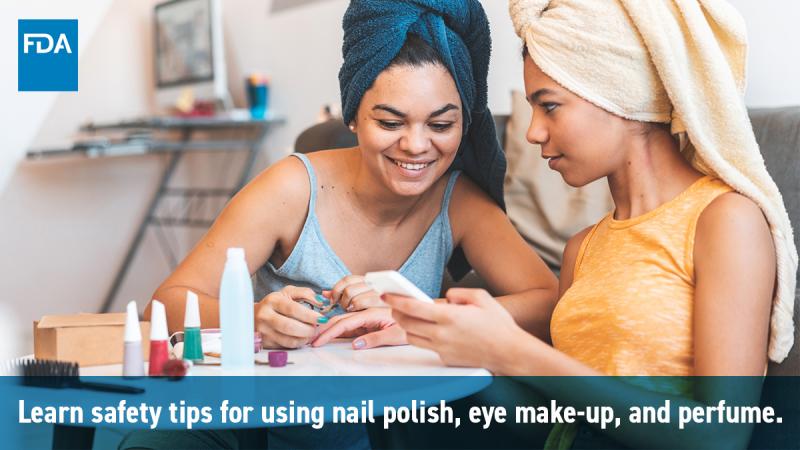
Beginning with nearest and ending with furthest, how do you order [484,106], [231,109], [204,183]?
1. [484,106]
2. [231,109]
3. [204,183]

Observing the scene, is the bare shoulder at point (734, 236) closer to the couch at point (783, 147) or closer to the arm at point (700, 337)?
the arm at point (700, 337)

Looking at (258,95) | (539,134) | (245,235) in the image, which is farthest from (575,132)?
(258,95)

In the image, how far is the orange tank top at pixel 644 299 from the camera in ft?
4.09

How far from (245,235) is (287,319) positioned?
1.13 ft

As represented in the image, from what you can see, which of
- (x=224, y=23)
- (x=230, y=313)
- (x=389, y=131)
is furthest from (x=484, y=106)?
(x=224, y=23)

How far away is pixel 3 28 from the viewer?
4.04 meters

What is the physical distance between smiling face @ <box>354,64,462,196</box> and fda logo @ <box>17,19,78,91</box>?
7.65ft

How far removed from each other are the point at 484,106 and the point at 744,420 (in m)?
0.74

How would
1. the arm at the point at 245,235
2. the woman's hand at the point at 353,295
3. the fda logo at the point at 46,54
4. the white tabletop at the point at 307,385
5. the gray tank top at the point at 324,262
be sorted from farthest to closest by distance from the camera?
1. the fda logo at the point at 46,54
2. the gray tank top at the point at 324,262
3. the arm at the point at 245,235
4. the woman's hand at the point at 353,295
5. the white tabletop at the point at 307,385

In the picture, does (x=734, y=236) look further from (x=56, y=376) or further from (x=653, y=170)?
(x=56, y=376)

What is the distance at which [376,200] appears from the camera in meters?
1.76

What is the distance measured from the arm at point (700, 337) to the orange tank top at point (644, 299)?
37mm

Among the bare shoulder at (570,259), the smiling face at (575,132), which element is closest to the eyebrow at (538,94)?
the smiling face at (575,132)

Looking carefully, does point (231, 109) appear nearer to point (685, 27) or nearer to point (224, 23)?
point (224, 23)
